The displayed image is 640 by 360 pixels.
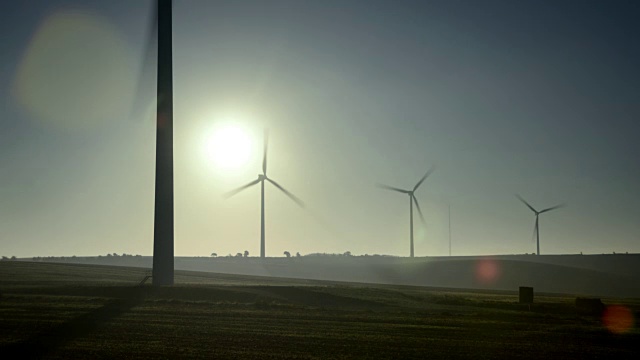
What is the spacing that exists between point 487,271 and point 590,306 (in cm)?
9454

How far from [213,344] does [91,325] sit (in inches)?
405

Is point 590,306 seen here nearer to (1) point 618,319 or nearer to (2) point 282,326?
(1) point 618,319

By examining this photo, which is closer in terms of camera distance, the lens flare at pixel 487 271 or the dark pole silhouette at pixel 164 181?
the dark pole silhouette at pixel 164 181

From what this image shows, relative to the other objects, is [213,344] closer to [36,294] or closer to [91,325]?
[91,325]

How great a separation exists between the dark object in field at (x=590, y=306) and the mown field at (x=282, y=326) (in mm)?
957

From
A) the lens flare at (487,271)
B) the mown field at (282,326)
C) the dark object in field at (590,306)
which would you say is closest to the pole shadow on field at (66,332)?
the mown field at (282,326)

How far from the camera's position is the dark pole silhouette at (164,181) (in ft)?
203

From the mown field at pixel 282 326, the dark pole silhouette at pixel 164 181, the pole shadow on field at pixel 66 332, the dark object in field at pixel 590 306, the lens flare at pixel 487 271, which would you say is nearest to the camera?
the pole shadow on field at pixel 66 332

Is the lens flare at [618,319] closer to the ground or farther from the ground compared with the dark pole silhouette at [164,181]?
closer to the ground

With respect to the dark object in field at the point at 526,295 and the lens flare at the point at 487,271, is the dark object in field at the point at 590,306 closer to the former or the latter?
the dark object in field at the point at 526,295

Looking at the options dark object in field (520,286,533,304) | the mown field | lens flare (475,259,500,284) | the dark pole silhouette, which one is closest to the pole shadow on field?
the mown field

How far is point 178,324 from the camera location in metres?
37.8

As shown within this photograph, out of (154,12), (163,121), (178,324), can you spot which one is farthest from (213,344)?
(154,12)

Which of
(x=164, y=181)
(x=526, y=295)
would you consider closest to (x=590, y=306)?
(x=526, y=295)
